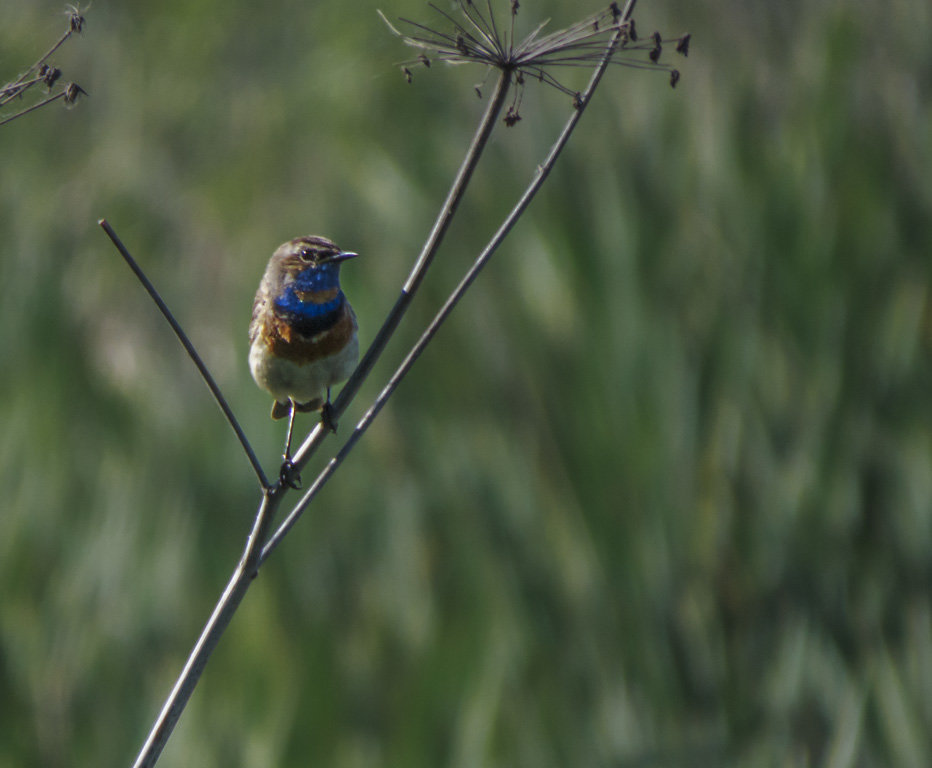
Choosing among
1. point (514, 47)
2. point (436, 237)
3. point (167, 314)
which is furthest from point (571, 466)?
point (167, 314)

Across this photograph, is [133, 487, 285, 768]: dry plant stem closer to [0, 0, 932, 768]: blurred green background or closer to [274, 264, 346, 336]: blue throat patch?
[274, 264, 346, 336]: blue throat patch

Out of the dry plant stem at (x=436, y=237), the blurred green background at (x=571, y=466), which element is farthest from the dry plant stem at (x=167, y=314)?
the blurred green background at (x=571, y=466)

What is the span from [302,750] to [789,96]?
2.56m

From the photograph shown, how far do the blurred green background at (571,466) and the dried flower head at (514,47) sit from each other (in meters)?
2.03

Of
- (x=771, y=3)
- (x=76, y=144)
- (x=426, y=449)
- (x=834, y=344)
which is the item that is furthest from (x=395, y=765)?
(x=76, y=144)

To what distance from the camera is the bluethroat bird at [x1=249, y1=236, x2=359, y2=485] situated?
1.77 meters

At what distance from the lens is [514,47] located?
3.95ft

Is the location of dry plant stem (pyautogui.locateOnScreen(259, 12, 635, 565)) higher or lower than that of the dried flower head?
lower

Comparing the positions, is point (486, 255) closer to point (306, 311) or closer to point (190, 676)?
point (190, 676)

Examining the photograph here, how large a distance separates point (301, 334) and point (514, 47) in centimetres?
75

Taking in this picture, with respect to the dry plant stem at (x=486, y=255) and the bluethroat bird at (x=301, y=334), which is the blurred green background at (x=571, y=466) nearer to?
the bluethroat bird at (x=301, y=334)

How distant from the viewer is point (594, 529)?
124 inches

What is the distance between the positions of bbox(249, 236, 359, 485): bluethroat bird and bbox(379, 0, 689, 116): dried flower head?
23.4 inches

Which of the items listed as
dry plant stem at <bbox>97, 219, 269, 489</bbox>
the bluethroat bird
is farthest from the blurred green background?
dry plant stem at <bbox>97, 219, 269, 489</bbox>
